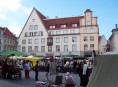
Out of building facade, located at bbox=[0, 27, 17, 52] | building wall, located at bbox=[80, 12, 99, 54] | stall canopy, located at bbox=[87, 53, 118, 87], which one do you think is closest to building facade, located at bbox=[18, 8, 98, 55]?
building wall, located at bbox=[80, 12, 99, 54]

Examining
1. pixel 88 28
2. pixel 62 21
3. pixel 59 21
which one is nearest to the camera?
pixel 88 28

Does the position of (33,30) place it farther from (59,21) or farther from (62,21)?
(62,21)

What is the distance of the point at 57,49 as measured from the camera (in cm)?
6906

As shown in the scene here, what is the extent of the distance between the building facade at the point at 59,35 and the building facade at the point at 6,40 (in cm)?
332

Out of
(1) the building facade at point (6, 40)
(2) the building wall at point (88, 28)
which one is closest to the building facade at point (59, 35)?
(2) the building wall at point (88, 28)

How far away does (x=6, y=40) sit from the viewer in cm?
7462

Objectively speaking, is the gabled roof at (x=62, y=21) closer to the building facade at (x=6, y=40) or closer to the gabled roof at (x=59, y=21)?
the gabled roof at (x=59, y=21)

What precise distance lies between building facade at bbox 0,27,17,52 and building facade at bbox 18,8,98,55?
3.32 metres

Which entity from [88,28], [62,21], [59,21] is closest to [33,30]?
[59,21]

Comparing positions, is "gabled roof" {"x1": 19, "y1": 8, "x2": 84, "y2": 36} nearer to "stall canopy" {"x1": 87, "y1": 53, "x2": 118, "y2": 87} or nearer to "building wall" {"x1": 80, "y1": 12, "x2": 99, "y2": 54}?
"building wall" {"x1": 80, "y1": 12, "x2": 99, "y2": 54}

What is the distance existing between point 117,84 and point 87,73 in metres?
9.76

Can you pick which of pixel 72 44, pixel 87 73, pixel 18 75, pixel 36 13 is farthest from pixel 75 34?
pixel 87 73

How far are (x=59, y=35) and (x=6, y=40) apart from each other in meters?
15.9

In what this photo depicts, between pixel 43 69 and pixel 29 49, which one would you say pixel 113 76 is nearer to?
pixel 43 69
